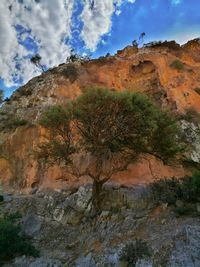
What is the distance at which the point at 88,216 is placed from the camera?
20672 millimetres

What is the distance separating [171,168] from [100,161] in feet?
19.3

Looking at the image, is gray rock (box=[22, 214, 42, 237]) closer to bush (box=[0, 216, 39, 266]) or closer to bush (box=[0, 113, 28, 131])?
bush (box=[0, 216, 39, 266])

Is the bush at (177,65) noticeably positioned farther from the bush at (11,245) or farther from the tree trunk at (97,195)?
the bush at (11,245)

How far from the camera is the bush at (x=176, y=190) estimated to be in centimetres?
1819

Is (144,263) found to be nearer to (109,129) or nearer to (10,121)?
(109,129)

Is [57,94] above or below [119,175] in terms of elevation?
above

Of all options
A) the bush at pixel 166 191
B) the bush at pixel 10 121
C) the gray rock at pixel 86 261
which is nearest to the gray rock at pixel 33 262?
the gray rock at pixel 86 261

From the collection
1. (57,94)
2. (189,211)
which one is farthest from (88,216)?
(57,94)

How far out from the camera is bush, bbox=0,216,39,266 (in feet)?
57.6

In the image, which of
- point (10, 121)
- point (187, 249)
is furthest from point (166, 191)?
point (10, 121)

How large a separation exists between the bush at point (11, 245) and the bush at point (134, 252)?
5.03 m

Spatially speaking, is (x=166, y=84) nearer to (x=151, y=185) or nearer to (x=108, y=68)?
(x=108, y=68)

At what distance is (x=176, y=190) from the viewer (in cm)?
1914

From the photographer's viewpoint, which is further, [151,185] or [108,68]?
[108,68]
